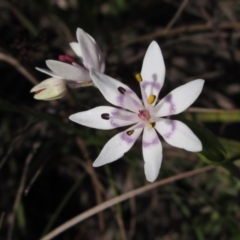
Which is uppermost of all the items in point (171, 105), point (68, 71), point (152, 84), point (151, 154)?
point (68, 71)

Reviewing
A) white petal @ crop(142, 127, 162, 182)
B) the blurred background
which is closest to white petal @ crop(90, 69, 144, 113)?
white petal @ crop(142, 127, 162, 182)

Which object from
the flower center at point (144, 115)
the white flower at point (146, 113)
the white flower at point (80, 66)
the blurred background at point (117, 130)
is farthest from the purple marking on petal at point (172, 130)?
the blurred background at point (117, 130)

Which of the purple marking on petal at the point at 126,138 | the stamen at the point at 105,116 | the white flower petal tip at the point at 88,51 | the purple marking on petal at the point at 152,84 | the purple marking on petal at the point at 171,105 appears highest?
the white flower petal tip at the point at 88,51

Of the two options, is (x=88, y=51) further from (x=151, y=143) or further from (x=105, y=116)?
(x=151, y=143)

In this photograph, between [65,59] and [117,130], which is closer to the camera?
[65,59]

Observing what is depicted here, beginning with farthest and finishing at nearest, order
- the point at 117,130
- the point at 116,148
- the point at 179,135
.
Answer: the point at 117,130
the point at 116,148
the point at 179,135

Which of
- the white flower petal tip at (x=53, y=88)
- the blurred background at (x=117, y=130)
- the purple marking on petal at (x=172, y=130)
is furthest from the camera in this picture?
the blurred background at (x=117, y=130)

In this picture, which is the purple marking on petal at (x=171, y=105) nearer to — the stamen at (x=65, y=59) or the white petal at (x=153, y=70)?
the white petal at (x=153, y=70)

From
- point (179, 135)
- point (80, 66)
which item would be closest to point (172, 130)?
point (179, 135)
